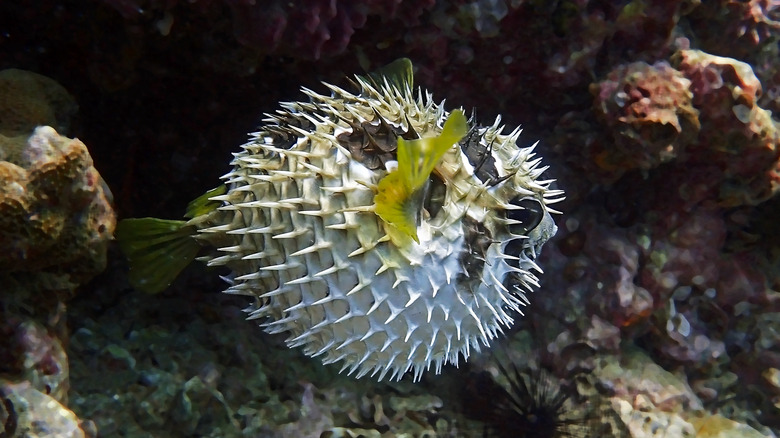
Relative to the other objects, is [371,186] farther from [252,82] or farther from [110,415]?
[110,415]

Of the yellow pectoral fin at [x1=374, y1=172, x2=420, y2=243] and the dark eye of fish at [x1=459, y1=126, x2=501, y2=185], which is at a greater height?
the dark eye of fish at [x1=459, y1=126, x2=501, y2=185]

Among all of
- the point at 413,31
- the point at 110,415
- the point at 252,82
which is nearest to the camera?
the point at 110,415

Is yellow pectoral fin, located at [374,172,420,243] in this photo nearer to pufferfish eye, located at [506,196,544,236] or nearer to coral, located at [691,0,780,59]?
pufferfish eye, located at [506,196,544,236]

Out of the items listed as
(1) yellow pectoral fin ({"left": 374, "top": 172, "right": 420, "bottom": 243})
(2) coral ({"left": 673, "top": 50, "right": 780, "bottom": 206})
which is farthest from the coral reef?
(2) coral ({"left": 673, "top": 50, "right": 780, "bottom": 206})

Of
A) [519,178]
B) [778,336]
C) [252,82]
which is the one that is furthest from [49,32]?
[778,336]

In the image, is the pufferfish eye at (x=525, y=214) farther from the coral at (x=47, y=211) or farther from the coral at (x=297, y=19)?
the coral at (x=47, y=211)
